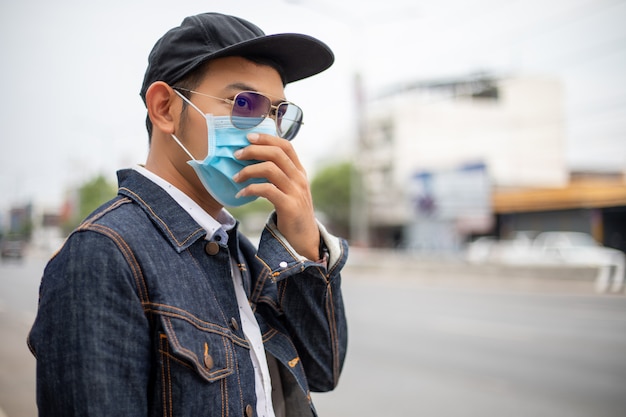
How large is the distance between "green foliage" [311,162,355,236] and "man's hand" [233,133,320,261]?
34612mm

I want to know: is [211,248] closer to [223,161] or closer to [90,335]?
[223,161]

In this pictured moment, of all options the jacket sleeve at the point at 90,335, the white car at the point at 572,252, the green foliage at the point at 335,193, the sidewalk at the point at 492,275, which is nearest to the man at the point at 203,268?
the jacket sleeve at the point at 90,335

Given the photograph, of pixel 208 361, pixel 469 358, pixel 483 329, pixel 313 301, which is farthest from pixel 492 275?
pixel 208 361

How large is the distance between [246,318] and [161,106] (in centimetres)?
55

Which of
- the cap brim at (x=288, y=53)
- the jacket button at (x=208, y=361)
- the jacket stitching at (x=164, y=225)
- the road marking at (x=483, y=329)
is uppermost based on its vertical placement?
the cap brim at (x=288, y=53)

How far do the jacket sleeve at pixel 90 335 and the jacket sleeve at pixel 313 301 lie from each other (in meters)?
0.37

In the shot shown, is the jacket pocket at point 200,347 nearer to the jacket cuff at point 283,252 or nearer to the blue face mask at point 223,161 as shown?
the jacket cuff at point 283,252

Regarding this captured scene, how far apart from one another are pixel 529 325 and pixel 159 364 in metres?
8.21

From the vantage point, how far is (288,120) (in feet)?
4.72

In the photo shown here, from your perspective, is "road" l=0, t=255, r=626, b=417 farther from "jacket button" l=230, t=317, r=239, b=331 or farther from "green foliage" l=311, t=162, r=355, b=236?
"green foliage" l=311, t=162, r=355, b=236

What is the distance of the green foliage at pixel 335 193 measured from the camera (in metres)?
36.2

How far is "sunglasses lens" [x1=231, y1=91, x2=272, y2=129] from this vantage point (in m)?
1.25

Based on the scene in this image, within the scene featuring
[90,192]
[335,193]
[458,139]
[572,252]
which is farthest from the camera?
[458,139]

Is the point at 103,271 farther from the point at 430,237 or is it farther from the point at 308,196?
the point at 430,237
